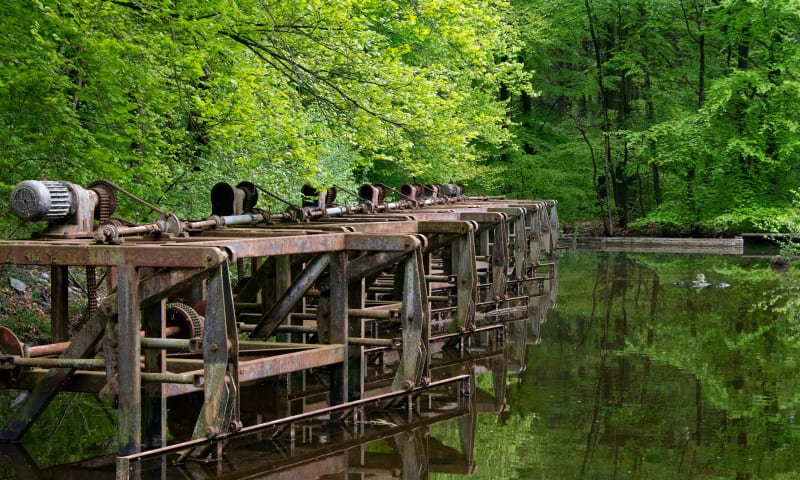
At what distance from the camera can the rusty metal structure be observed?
7973 mm

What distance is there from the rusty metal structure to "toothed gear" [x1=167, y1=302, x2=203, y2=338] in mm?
18

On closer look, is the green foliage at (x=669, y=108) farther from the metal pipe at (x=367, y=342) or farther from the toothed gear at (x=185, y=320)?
the toothed gear at (x=185, y=320)

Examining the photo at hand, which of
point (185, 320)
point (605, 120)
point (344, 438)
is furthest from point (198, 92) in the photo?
point (605, 120)

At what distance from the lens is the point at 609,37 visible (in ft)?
150

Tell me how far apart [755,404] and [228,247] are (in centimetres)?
596

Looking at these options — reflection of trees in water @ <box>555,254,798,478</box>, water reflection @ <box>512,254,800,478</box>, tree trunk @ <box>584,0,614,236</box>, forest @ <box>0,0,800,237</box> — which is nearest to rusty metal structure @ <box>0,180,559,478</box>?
water reflection @ <box>512,254,800,478</box>

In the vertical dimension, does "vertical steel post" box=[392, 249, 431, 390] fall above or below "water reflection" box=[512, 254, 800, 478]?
above

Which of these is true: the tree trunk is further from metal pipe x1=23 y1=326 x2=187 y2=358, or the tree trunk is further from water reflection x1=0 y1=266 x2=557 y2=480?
metal pipe x1=23 y1=326 x2=187 y2=358

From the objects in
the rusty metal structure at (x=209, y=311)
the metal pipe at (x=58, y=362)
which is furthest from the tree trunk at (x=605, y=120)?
the metal pipe at (x=58, y=362)

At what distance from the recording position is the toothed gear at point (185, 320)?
933 cm

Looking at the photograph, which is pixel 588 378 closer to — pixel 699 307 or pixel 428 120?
pixel 428 120

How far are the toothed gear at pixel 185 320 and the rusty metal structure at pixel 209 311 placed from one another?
2cm

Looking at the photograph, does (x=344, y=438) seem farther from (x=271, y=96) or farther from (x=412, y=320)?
(x=271, y=96)

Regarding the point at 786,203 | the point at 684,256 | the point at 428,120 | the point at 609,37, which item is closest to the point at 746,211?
the point at 786,203
